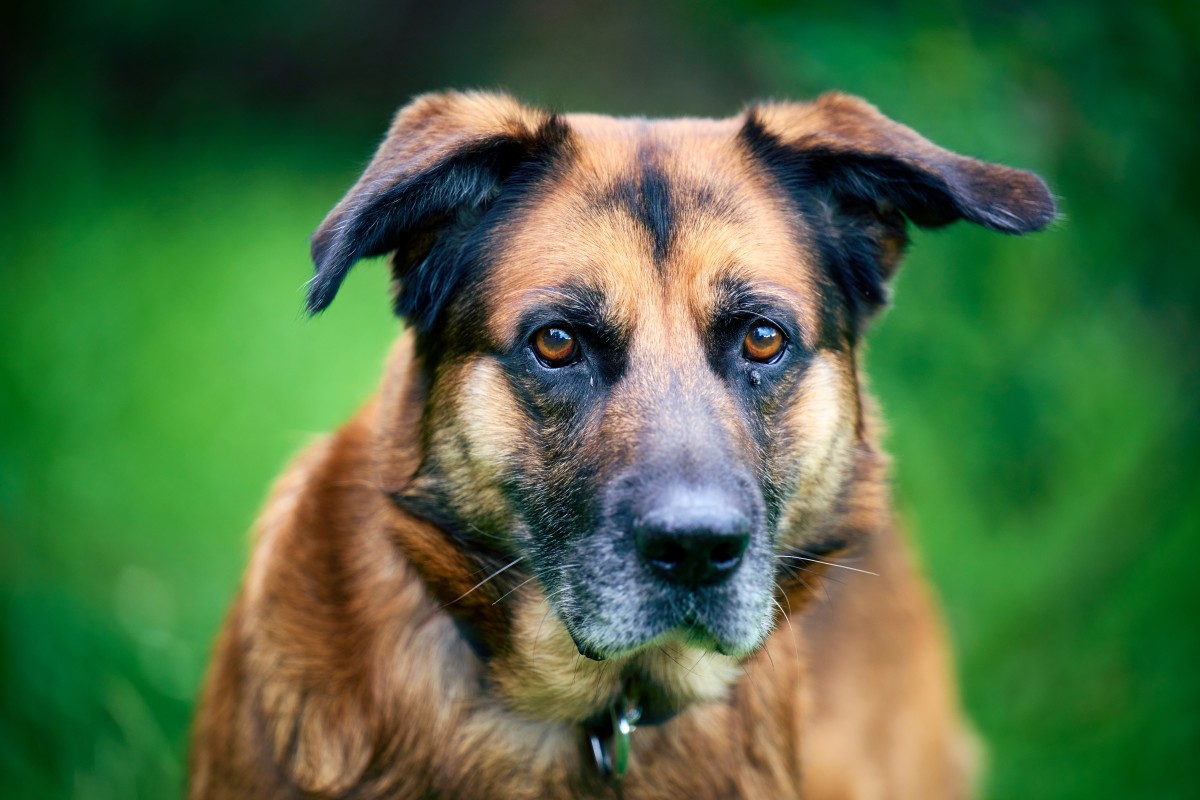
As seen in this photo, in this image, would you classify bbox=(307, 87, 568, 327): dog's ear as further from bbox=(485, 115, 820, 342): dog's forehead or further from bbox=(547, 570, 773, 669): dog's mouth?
bbox=(547, 570, 773, 669): dog's mouth

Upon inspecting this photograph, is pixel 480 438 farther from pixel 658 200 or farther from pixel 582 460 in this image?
pixel 658 200

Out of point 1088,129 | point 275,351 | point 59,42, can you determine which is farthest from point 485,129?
point 59,42

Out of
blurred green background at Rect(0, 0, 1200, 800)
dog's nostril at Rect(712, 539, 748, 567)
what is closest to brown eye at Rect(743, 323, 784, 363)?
dog's nostril at Rect(712, 539, 748, 567)

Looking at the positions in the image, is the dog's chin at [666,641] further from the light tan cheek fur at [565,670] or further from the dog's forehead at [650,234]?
the dog's forehead at [650,234]

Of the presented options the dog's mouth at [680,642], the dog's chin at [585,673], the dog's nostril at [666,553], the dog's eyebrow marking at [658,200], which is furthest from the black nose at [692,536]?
the dog's eyebrow marking at [658,200]

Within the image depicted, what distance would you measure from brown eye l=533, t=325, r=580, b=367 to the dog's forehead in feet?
0.20

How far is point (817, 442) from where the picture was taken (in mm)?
2869

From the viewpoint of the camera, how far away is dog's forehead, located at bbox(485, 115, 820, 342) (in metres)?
Result: 2.68

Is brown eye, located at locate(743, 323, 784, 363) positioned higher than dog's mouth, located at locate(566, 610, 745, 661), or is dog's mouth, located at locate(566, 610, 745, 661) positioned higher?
brown eye, located at locate(743, 323, 784, 363)

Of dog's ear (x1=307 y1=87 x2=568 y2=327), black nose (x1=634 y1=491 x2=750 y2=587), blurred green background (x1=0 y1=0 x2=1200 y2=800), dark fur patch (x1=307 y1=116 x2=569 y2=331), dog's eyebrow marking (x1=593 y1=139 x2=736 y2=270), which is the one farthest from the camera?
blurred green background (x1=0 y1=0 x2=1200 y2=800)

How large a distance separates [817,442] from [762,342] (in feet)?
1.03

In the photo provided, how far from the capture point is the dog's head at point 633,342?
2496 mm

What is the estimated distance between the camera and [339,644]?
2.86 metres

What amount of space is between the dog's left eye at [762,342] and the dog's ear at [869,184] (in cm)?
36
